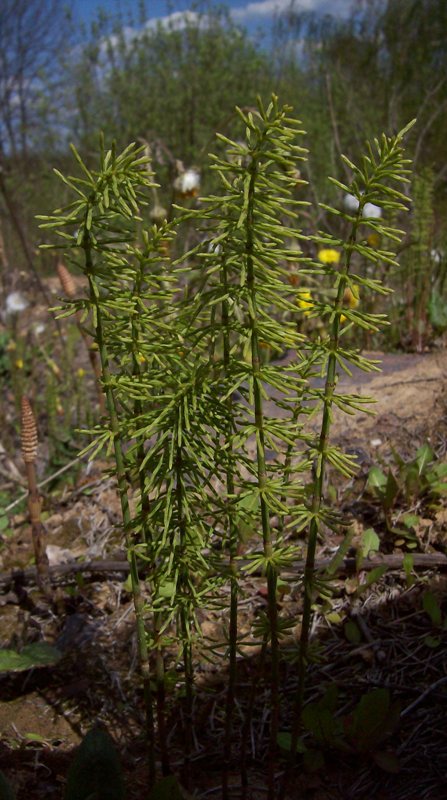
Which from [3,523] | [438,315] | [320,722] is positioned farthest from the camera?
[438,315]

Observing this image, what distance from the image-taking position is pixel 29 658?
59.6 inches

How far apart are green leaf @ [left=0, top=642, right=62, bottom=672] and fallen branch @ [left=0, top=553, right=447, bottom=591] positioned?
1.28 feet

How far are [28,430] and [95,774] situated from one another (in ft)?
2.35

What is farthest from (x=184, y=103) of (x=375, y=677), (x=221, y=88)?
(x=375, y=677)

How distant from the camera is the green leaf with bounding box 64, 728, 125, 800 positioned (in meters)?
1.09

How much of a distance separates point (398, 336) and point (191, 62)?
10902 mm

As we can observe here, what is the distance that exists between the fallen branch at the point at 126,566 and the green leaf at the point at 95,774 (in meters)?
0.63

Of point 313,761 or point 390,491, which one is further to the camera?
point 390,491

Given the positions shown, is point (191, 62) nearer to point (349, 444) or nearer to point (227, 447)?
point (349, 444)

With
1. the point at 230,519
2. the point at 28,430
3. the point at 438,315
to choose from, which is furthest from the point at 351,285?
the point at 438,315

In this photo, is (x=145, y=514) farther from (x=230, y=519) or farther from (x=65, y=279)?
(x=65, y=279)

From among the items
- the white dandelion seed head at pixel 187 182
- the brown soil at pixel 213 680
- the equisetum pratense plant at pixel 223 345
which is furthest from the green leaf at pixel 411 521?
the white dandelion seed head at pixel 187 182

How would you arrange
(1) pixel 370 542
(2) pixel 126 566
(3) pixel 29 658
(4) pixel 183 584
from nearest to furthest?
(4) pixel 183 584, (3) pixel 29 658, (1) pixel 370 542, (2) pixel 126 566

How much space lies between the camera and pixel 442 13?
12.7 metres
